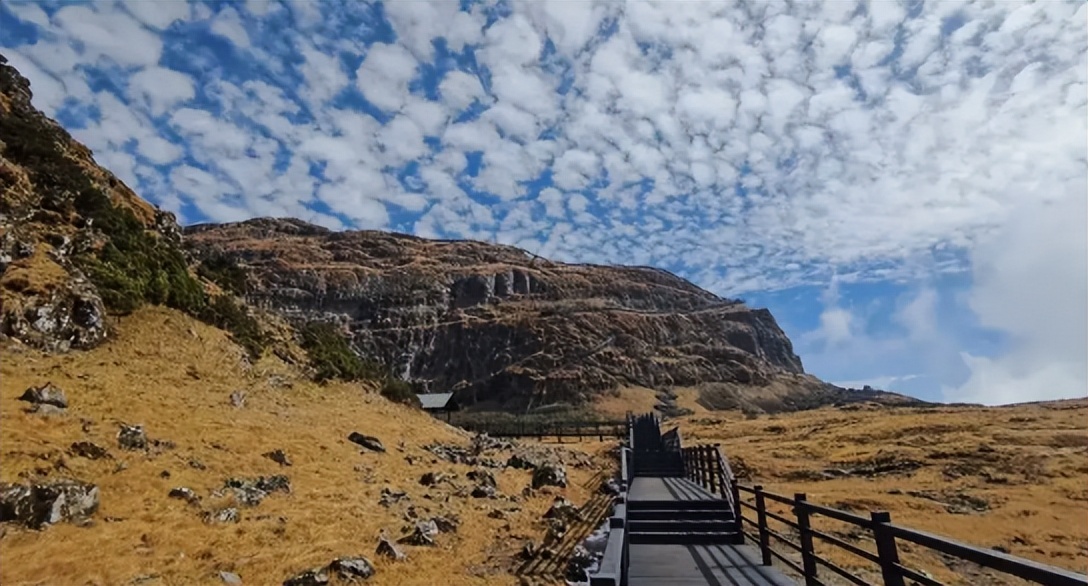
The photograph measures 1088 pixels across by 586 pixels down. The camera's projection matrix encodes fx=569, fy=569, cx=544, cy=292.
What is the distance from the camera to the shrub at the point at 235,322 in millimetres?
22383

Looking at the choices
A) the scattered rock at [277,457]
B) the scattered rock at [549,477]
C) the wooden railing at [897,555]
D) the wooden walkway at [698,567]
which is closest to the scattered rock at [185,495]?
the scattered rock at [277,457]

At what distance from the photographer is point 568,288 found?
130 m

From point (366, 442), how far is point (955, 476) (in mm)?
22643

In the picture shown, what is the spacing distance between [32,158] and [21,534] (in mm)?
19844

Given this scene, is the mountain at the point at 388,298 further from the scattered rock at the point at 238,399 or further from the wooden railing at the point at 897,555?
the wooden railing at the point at 897,555

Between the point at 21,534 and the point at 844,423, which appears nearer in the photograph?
the point at 21,534

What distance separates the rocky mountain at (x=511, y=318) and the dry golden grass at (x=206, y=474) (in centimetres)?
5756

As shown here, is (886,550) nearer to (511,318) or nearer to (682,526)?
(682,526)

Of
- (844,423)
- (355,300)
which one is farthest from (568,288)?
(844,423)

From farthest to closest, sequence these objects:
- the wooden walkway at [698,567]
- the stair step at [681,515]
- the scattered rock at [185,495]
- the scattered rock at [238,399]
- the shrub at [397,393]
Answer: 1. the shrub at [397,393]
2. the scattered rock at [238,399]
3. the stair step at [681,515]
4. the scattered rock at [185,495]
5. the wooden walkway at [698,567]

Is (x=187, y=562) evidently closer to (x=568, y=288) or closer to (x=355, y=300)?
(x=355, y=300)

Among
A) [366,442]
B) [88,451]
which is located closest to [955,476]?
[366,442]

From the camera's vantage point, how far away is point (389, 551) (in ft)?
33.1

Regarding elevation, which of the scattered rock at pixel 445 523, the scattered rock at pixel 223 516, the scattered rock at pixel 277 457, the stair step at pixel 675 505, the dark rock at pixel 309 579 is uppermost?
the stair step at pixel 675 505
